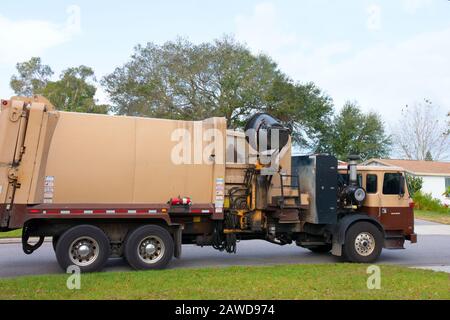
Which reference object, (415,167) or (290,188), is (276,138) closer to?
(290,188)

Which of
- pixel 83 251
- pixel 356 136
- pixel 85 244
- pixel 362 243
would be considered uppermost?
pixel 356 136

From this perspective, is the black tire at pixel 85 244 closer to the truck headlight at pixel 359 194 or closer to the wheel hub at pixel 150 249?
the wheel hub at pixel 150 249

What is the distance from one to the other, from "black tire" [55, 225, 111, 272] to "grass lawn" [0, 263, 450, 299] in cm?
76

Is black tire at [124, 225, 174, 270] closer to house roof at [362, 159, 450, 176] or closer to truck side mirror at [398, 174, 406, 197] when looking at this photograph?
truck side mirror at [398, 174, 406, 197]

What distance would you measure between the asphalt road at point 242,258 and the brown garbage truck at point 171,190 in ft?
1.83

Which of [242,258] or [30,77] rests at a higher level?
[30,77]

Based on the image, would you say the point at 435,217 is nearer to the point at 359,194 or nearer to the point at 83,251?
the point at 359,194

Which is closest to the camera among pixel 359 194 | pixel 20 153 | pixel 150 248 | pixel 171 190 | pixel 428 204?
pixel 20 153

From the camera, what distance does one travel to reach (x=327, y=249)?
12945 mm

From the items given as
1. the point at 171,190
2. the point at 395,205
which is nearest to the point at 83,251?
the point at 171,190

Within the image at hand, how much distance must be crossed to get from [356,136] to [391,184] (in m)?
42.6

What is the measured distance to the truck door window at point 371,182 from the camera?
1184 cm

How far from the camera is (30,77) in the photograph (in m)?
61.5
